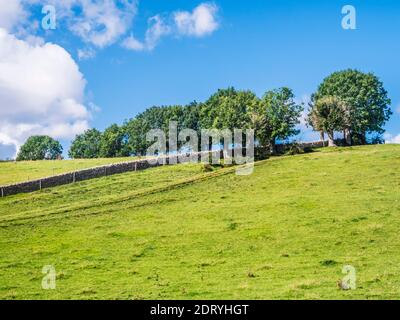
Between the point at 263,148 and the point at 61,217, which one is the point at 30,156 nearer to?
the point at 263,148

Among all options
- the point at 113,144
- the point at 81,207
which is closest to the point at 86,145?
the point at 113,144

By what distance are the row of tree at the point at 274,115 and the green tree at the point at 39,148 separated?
35.3 metres

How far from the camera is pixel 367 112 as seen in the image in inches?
4053

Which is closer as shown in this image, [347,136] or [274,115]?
[274,115]

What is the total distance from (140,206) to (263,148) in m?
36.0

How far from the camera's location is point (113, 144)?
147m

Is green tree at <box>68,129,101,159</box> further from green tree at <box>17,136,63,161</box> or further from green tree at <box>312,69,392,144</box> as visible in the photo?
green tree at <box>312,69,392,144</box>

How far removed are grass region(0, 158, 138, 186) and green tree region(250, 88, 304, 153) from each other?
2831 cm

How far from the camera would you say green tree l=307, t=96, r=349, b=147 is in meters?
94.9

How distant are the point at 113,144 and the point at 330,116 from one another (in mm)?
73053

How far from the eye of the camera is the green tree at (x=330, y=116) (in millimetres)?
94938

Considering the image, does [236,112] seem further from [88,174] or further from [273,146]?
[88,174]

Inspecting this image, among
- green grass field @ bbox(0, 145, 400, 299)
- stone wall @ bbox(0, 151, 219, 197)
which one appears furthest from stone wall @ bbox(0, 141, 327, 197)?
green grass field @ bbox(0, 145, 400, 299)
